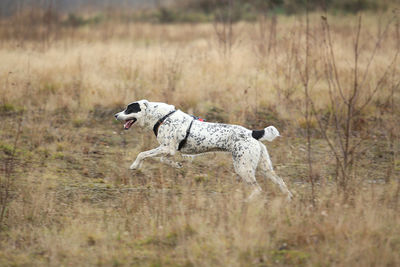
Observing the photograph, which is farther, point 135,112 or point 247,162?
point 135,112

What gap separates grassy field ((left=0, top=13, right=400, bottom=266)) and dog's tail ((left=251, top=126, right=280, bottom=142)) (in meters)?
0.72

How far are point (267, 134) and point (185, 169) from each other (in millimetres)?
2090

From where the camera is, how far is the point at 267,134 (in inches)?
243

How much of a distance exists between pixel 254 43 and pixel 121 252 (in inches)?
387

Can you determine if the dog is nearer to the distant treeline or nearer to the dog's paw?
the dog's paw

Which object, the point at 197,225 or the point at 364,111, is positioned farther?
the point at 364,111

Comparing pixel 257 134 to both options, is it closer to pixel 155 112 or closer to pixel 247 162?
pixel 247 162

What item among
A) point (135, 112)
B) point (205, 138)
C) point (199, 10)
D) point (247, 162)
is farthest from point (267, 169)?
point (199, 10)

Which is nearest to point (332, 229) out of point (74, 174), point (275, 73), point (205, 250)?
point (205, 250)

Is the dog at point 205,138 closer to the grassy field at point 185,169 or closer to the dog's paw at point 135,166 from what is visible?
the dog's paw at point 135,166

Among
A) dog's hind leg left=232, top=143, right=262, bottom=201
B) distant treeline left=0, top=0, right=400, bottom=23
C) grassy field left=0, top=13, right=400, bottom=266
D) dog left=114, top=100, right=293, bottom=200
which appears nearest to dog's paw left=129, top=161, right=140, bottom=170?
dog left=114, top=100, right=293, bottom=200

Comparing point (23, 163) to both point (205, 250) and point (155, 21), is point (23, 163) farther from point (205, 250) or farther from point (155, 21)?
point (155, 21)

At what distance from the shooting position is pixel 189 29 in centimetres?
2122

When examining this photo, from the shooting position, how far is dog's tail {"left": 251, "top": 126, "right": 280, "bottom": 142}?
6.14 metres
